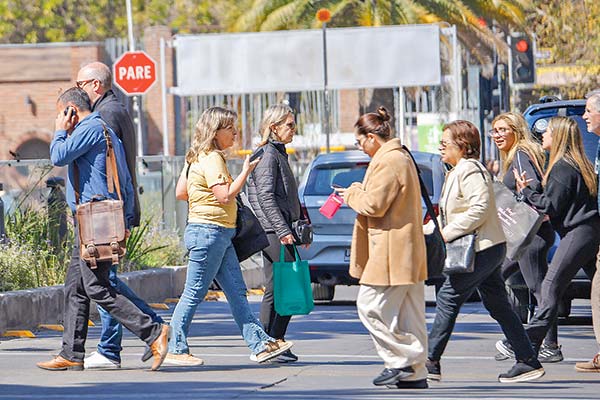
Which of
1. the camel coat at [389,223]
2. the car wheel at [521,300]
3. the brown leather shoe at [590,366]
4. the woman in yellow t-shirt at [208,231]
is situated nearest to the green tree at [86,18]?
the car wheel at [521,300]

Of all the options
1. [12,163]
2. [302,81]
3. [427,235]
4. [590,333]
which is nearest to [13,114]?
[302,81]

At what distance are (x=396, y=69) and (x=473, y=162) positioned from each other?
59.3 ft

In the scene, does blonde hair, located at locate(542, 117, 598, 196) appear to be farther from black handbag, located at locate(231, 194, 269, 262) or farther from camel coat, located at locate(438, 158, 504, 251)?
black handbag, located at locate(231, 194, 269, 262)

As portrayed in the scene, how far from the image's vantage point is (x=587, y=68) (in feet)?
120

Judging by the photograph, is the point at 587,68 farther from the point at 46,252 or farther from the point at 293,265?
the point at 293,265

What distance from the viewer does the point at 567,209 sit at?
1034cm

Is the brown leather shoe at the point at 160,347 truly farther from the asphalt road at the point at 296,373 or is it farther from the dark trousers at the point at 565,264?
the dark trousers at the point at 565,264

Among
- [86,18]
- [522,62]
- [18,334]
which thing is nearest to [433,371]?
[18,334]

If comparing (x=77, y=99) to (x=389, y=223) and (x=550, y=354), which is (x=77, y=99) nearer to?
(x=389, y=223)

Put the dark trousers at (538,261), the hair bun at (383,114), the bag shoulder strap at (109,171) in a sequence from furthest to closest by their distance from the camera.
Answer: the dark trousers at (538,261) < the bag shoulder strap at (109,171) < the hair bun at (383,114)

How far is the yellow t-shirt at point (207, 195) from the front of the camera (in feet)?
33.8

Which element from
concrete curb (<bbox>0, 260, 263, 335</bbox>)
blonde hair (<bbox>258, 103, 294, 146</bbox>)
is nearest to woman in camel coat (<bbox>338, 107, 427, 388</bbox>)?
blonde hair (<bbox>258, 103, 294, 146</bbox>)

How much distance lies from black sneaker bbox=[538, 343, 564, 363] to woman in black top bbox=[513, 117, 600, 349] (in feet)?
1.76

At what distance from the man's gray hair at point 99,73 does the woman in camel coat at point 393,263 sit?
2182 mm
